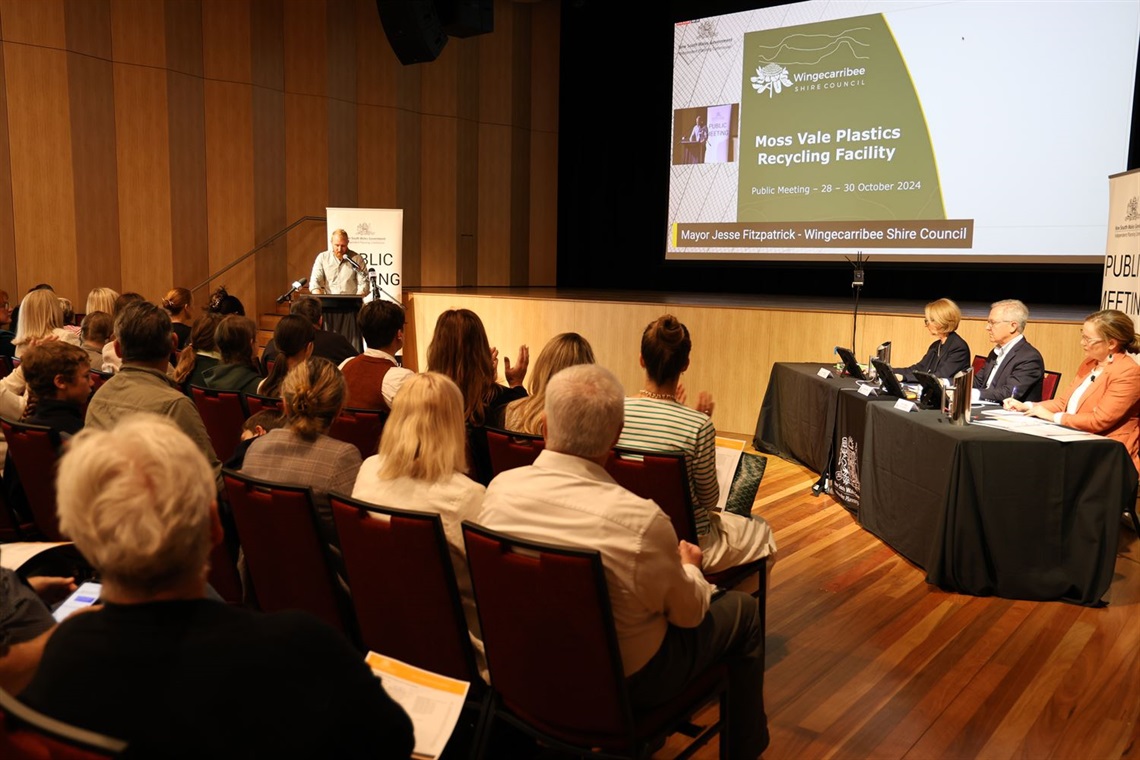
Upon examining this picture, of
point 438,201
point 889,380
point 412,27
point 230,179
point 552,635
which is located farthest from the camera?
point 438,201

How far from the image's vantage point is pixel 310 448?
2.71 meters

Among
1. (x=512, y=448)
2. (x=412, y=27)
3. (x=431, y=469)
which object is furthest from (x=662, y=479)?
(x=412, y=27)

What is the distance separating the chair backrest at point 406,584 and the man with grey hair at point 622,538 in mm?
164

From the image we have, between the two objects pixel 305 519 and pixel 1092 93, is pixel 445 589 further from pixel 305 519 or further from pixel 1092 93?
pixel 1092 93

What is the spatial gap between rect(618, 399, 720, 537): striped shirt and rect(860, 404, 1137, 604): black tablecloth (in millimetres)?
1492

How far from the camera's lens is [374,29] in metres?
11.2

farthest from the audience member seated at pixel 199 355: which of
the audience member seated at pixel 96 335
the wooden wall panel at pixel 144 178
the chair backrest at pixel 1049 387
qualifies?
the wooden wall panel at pixel 144 178

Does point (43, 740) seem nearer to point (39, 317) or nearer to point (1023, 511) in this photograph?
point (1023, 511)

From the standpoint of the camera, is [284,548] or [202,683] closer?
[202,683]

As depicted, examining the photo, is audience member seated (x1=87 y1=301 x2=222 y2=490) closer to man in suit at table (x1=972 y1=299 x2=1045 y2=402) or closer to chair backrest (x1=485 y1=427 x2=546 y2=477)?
chair backrest (x1=485 y1=427 x2=546 y2=477)

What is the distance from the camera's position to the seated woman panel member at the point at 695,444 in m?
2.85

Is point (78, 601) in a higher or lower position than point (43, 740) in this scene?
lower

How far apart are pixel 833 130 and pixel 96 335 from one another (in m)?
7.20

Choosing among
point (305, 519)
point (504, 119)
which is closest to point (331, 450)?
point (305, 519)
